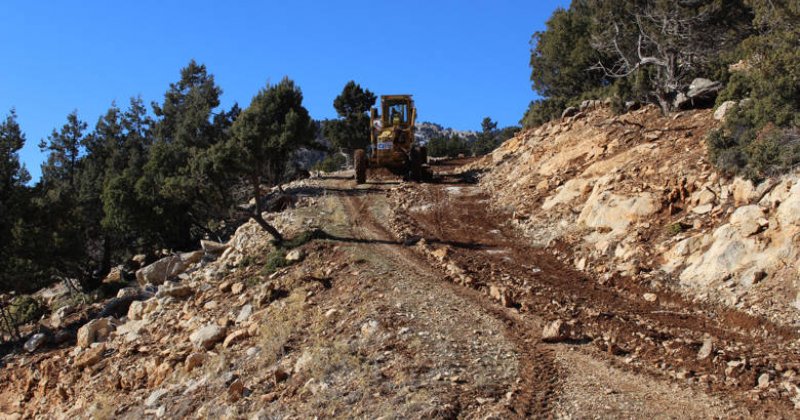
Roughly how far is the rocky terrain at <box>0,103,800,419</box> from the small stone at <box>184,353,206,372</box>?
0.03 metres

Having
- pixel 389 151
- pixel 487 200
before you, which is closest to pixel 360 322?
pixel 487 200

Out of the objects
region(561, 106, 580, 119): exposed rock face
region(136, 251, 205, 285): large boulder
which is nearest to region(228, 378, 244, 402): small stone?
region(136, 251, 205, 285): large boulder

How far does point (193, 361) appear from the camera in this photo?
41.4 feet

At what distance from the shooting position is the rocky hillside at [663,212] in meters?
11.5

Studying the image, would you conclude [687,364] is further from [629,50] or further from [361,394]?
[629,50]

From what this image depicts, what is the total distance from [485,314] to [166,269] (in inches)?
479

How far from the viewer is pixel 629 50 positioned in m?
27.2

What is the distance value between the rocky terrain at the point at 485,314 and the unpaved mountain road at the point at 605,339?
4 cm

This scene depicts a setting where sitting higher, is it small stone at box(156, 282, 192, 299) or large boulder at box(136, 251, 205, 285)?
large boulder at box(136, 251, 205, 285)

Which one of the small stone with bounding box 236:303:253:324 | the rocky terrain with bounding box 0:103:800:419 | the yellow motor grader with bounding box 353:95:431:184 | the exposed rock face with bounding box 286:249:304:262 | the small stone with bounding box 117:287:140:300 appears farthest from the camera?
the yellow motor grader with bounding box 353:95:431:184

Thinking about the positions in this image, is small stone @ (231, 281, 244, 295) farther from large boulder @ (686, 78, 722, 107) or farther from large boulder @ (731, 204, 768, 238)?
large boulder @ (686, 78, 722, 107)

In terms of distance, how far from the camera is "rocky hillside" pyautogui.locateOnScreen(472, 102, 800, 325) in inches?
453

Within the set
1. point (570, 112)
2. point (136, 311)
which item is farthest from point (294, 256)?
point (570, 112)

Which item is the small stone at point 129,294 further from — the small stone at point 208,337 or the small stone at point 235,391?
the small stone at point 235,391
